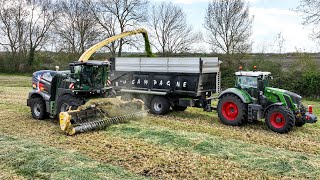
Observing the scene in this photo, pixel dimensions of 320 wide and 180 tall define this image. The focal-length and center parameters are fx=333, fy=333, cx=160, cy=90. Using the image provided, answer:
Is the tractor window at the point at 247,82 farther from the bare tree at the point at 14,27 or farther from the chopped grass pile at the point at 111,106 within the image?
the bare tree at the point at 14,27

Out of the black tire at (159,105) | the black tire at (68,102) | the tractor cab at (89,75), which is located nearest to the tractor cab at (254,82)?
the black tire at (159,105)

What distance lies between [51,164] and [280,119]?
260 inches

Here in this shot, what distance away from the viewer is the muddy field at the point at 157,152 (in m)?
6.23

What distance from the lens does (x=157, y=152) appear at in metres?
7.44

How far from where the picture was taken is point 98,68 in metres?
11.0

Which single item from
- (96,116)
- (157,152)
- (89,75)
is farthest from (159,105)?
(157,152)

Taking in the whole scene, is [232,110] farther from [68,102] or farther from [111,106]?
[68,102]

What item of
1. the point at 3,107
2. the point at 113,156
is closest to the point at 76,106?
the point at 113,156

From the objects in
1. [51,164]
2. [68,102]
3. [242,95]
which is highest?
[242,95]

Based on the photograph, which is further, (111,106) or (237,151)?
(111,106)

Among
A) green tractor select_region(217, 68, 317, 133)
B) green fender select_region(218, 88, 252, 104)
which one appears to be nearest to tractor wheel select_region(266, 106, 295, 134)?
green tractor select_region(217, 68, 317, 133)

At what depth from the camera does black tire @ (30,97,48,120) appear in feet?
37.0

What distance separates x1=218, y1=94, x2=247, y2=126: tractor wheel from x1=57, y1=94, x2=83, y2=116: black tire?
4620 mm

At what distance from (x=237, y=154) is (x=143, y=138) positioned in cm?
250
